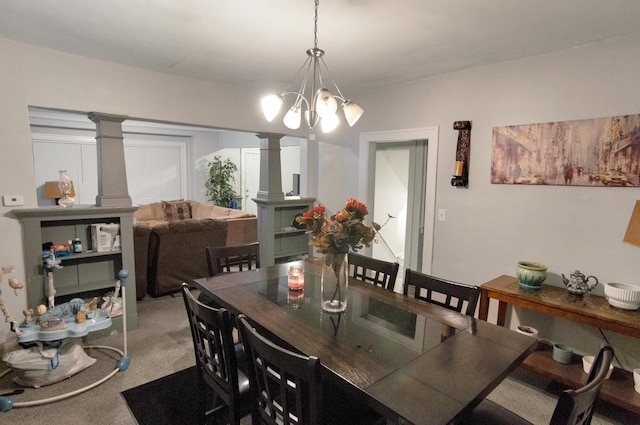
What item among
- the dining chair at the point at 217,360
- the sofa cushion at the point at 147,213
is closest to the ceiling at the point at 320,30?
the dining chair at the point at 217,360

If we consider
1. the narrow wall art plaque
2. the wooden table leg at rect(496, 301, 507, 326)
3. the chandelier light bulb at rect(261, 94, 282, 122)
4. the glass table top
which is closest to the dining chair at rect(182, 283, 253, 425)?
the glass table top

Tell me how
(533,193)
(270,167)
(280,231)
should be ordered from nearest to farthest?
(533,193)
(270,167)
(280,231)

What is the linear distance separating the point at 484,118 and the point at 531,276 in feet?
4.50

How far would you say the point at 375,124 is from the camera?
3.81 meters

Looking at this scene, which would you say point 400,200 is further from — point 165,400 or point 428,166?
point 165,400

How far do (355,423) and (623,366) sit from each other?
225 centimetres

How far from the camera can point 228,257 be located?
269 cm

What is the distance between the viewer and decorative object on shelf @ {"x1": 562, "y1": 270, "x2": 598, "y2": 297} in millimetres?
2375

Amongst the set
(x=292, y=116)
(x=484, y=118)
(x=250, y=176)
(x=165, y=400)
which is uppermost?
(x=484, y=118)

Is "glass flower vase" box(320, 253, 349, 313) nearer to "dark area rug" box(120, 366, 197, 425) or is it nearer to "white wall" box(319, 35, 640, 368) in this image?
"dark area rug" box(120, 366, 197, 425)

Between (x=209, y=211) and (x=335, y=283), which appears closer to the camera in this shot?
(x=335, y=283)

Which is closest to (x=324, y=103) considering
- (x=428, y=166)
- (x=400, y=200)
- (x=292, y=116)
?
(x=292, y=116)

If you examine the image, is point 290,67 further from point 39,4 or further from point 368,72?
point 39,4

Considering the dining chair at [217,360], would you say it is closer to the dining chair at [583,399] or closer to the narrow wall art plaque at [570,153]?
the dining chair at [583,399]
